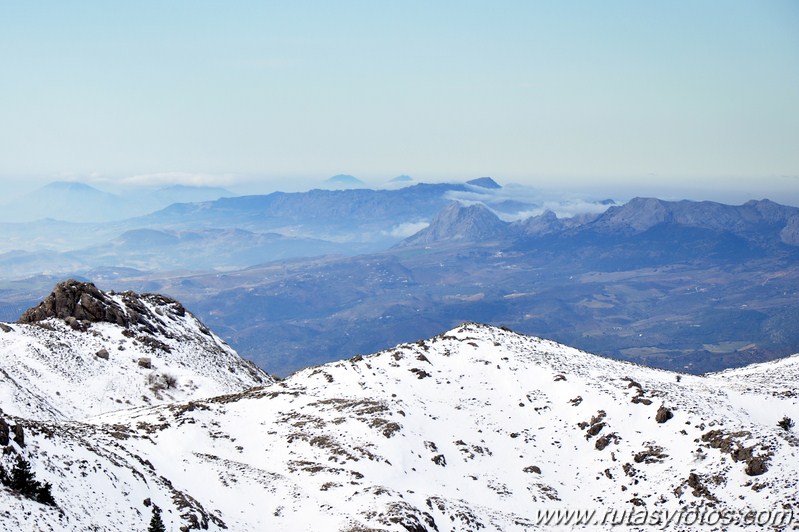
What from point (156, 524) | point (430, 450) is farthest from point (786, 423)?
point (156, 524)

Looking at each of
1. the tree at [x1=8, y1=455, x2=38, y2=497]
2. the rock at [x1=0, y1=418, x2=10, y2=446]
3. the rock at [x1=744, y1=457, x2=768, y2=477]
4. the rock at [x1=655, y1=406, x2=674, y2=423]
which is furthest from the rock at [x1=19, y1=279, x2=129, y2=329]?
the rock at [x1=744, y1=457, x2=768, y2=477]

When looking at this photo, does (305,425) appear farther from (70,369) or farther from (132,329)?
(132,329)

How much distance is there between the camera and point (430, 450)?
41.6m

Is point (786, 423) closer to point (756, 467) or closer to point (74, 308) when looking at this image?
point (756, 467)

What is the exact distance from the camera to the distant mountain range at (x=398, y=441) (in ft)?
96.0

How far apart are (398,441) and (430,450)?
225cm

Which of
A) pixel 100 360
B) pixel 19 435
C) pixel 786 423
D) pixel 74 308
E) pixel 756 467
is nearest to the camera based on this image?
pixel 19 435

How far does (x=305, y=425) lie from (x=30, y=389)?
1046 inches

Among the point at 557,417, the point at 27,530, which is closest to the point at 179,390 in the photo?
the point at 557,417

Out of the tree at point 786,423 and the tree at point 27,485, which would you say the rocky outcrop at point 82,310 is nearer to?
the tree at point 27,485

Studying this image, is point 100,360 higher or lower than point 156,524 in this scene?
lower

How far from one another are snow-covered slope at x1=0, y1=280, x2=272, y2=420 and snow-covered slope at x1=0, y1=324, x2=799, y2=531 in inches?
300

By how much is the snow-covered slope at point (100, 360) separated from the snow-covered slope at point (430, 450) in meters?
7.62

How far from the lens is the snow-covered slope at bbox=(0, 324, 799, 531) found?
29.6 meters
